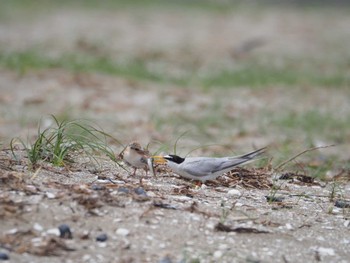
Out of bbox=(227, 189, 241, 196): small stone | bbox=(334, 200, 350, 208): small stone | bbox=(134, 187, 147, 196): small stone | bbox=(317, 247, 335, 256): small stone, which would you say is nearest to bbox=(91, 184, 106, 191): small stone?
bbox=(134, 187, 147, 196): small stone

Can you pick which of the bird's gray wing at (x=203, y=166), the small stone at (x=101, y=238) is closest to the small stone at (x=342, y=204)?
the bird's gray wing at (x=203, y=166)

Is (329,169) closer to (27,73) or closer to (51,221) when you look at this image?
(51,221)

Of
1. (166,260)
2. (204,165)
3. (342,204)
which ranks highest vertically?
(204,165)

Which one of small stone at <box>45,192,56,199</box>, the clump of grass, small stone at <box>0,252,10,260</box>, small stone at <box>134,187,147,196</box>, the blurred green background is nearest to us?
small stone at <box>0,252,10,260</box>

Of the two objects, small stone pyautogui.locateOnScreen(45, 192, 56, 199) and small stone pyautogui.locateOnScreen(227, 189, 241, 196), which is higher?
small stone pyautogui.locateOnScreen(45, 192, 56, 199)

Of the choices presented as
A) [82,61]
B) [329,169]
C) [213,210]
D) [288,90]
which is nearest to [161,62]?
[82,61]

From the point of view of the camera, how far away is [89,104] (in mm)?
9938

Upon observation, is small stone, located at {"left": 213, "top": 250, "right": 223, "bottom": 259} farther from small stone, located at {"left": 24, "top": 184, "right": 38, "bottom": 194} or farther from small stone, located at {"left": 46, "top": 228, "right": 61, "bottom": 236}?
small stone, located at {"left": 24, "top": 184, "right": 38, "bottom": 194}

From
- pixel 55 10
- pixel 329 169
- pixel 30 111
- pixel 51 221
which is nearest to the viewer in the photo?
pixel 51 221

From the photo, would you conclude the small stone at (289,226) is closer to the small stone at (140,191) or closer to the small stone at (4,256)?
the small stone at (140,191)

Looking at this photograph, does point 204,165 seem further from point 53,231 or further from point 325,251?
point 53,231

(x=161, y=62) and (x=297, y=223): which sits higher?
(x=161, y=62)

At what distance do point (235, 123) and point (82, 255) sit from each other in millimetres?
5893

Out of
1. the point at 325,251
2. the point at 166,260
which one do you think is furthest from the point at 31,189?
the point at 325,251
